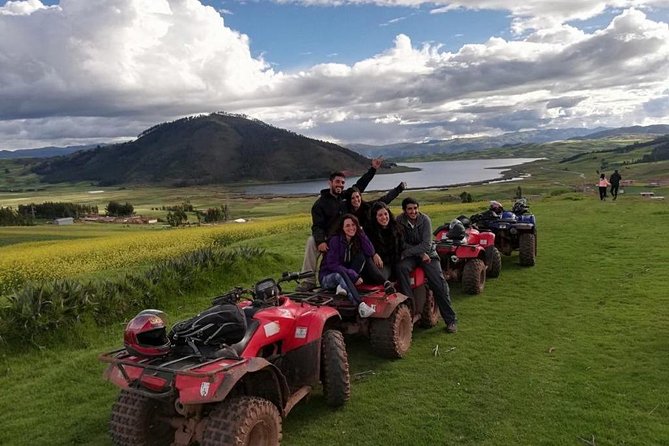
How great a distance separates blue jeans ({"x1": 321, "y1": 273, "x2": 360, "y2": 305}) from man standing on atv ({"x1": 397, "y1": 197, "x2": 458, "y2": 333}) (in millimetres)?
1381

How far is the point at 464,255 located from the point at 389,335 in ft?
14.6

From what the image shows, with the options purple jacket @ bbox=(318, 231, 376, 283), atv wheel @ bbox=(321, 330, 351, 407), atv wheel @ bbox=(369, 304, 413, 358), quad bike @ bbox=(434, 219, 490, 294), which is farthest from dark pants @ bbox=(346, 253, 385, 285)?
quad bike @ bbox=(434, 219, 490, 294)

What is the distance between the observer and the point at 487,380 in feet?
21.5

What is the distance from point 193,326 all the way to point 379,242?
416cm

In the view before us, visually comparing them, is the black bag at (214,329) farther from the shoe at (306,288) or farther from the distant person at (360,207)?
the distant person at (360,207)

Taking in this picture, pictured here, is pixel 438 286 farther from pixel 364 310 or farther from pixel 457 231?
pixel 457 231

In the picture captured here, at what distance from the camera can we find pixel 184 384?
14.1 feet

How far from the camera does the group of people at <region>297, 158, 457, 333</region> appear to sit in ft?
24.7

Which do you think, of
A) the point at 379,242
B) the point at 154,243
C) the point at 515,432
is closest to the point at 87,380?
the point at 379,242

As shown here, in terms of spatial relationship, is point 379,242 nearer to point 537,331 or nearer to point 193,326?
point 537,331

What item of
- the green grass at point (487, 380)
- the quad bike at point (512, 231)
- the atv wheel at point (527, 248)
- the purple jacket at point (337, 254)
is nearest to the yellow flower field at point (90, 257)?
the green grass at point (487, 380)

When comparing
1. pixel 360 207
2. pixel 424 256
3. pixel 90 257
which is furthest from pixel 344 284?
pixel 90 257

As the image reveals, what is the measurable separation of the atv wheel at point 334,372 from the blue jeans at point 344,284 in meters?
1.28

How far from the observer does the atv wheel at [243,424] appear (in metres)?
4.25
